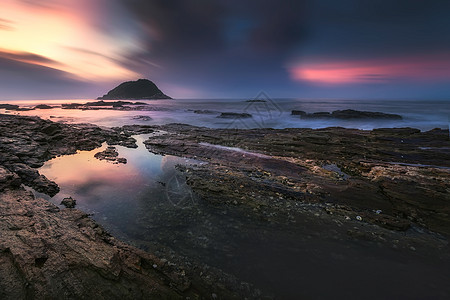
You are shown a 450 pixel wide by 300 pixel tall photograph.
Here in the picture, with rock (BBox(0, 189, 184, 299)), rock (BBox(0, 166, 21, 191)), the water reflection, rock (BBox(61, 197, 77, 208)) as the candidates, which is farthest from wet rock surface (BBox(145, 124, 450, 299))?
rock (BBox(0, 166, 21, 191))

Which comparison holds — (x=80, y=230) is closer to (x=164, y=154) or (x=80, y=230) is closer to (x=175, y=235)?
(x=175, y=235)

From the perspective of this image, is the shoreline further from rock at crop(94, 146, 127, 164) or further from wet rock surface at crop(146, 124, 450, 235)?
rock at crop(94, 146, 127, 164)

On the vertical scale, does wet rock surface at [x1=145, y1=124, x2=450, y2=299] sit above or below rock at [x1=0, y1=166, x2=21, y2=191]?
below

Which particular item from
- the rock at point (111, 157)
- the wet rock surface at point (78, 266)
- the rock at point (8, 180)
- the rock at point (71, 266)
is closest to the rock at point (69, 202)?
the wet rock surface at point (78, 266)

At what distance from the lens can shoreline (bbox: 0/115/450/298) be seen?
18.3 feet

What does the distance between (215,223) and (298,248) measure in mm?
3537

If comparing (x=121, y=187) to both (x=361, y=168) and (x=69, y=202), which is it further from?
(x=361, y=168)

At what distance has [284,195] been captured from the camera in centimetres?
1092

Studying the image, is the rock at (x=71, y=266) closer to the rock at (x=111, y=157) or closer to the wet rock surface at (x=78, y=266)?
the wet rock surface at (x=78, y=266)

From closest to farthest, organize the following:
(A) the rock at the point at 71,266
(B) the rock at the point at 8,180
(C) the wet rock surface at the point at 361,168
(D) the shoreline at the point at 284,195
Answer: (A) the rock at the point at 71,266 < (D) the shoreline at the point at 284,195 < (B) the rock at the point at 8,180 < (C) the wet rock surface at the point at 361,168

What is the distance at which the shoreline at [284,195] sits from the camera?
5.59m

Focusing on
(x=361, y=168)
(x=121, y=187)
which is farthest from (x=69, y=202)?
(x=361, y=168)

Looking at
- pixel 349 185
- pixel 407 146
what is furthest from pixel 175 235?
pixel 407 146

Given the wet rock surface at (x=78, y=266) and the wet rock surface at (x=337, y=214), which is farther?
the wet rock surface at (x=337, y=214)
